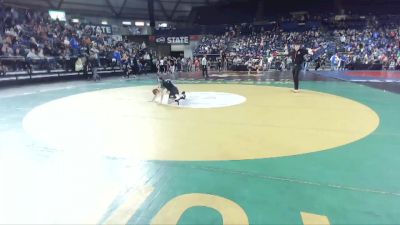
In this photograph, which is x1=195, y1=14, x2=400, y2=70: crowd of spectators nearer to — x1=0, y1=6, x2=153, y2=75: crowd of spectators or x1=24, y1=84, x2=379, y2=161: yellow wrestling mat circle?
x1=0, y1=6, x2=153, y2=75: crowd of spectators

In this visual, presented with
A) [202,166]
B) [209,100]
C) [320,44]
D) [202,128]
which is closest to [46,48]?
[209,100]

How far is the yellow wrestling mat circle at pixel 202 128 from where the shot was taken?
4.61 m

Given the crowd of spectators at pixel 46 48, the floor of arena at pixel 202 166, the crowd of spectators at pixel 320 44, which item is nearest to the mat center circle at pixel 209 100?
the floor of arena at pixel 202 166

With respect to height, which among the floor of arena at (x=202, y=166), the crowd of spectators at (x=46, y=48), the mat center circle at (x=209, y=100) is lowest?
the floor of arena at (x=202, y=166)

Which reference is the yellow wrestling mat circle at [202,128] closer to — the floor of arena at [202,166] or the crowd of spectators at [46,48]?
the floor of arena at [202,166]

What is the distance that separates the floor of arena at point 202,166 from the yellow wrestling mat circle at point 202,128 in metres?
0.02

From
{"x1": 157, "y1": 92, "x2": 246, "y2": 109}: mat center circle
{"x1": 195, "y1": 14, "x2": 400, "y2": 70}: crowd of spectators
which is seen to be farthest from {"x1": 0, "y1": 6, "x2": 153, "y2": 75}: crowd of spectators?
{"x1": 195, "y1": 14, "x2": 400, "y2": 70}: crowd of spectators

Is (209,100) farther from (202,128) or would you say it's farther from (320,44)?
(320,44)

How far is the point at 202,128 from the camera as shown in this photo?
229 inches

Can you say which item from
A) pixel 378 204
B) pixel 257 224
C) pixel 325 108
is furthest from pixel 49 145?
pixel 325 108

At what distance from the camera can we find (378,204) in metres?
2.92

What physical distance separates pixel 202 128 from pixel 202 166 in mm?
1909

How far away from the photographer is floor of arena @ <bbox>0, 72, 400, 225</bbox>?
2.85 meters

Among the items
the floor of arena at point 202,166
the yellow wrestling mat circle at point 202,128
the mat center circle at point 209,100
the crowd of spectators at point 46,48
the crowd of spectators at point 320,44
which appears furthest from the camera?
the crowd of spectators at point 320,44
